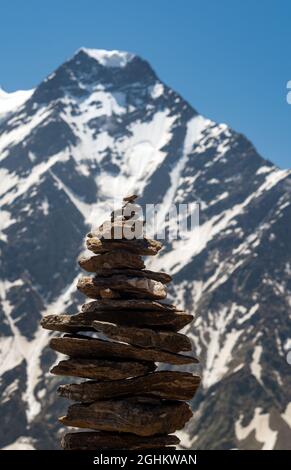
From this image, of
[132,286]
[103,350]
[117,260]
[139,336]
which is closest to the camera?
[139,336]

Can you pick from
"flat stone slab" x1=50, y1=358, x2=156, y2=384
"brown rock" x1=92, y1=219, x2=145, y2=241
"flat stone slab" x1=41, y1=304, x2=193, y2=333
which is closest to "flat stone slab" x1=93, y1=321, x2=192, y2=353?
"flat stone slab" x1=41, y1=304, x2=193, y2=333

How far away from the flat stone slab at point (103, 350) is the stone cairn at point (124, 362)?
41 mm

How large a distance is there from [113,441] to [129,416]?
4.39 ft

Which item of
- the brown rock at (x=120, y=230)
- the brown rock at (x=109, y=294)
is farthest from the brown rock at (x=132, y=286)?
the brown rock at (x=120, y=230)

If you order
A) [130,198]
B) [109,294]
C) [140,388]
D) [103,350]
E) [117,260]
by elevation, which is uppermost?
[130,198]

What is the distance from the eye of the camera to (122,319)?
39.4 metres

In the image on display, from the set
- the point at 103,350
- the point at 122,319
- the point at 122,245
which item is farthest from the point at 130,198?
the point at 103,350

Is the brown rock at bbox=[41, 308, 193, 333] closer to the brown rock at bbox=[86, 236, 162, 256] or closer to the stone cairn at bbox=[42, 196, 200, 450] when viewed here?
the stone cairn at bbox=[42, 196, 200, 450]

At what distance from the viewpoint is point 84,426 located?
39.0 m

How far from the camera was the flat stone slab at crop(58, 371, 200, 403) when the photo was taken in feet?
126

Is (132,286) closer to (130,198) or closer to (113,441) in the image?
(130,198)
